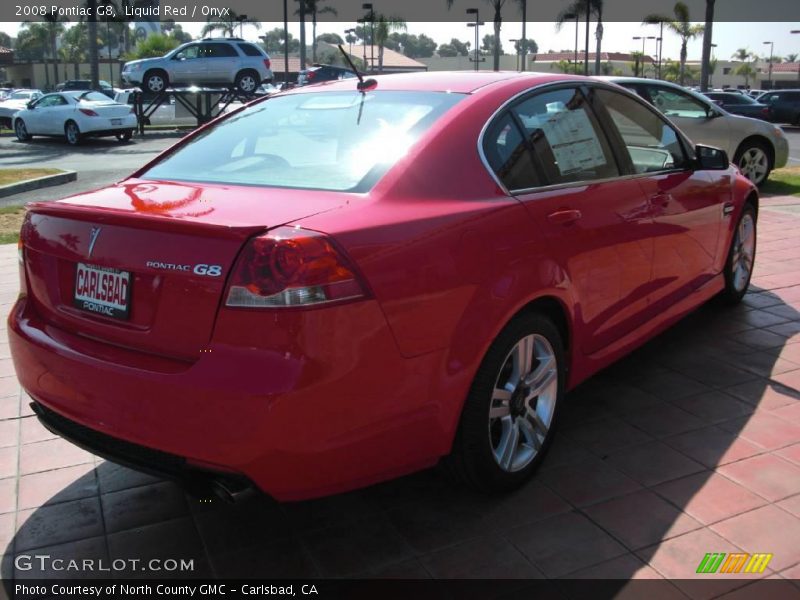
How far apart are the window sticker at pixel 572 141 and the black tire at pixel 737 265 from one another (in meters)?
1.99

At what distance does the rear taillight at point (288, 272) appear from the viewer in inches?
91.8

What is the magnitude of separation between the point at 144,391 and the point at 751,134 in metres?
11.1

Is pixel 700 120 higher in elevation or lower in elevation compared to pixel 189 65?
lower

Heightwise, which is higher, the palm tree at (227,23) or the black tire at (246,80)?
the palm tree at (227,23)

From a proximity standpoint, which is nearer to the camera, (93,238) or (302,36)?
(93,238)

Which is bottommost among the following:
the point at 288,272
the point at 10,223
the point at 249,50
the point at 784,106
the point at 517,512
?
the point at 517,512

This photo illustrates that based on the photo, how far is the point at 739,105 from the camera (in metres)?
26.0

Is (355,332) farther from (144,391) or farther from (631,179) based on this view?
(631,179)

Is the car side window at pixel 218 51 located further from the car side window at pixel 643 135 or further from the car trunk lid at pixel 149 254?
the car trunk lid at pixel 149 254

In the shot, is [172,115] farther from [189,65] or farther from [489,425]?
[489,425]

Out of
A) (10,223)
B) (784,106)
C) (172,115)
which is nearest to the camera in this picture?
(10,223)

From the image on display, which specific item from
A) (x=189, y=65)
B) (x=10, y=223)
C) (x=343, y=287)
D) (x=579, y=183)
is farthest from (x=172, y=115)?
(x=343, y=287)

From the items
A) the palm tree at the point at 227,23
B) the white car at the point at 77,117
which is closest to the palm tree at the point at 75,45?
the palm tree at the point at 227,23

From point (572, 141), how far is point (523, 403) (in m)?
1.26
